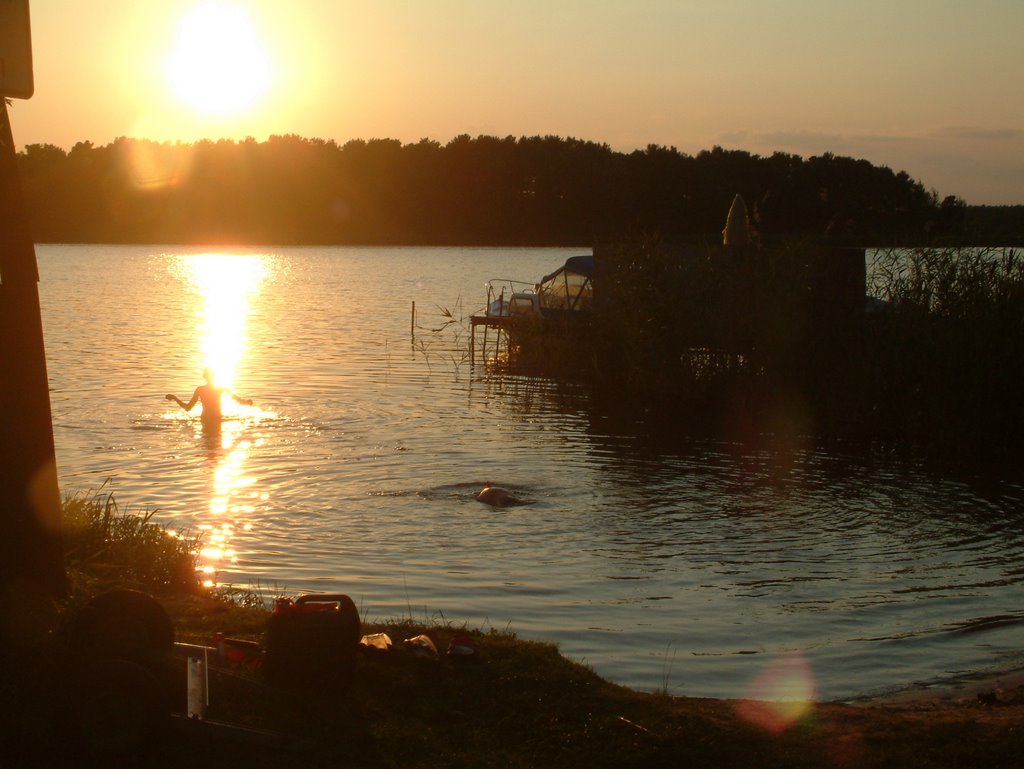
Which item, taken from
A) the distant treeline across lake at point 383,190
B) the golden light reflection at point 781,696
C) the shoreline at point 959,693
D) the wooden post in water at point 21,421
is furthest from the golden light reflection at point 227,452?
the distant treeline across lake at point 383,190

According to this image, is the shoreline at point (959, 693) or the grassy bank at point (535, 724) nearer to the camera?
the grassy bank at point (535, 724)

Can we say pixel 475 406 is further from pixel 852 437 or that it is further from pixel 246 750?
pixel 246 750

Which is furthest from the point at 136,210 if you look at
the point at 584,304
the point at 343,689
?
the point at 343,689

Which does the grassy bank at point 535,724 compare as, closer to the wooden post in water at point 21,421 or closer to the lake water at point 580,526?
the wooden post in water at point 21,421

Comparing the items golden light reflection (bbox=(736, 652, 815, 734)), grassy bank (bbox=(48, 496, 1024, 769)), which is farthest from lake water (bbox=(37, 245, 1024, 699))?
grassy bank (bbox=(48, 496, 1024, 769))

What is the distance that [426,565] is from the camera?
11984mm

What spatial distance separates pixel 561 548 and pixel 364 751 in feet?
23.5

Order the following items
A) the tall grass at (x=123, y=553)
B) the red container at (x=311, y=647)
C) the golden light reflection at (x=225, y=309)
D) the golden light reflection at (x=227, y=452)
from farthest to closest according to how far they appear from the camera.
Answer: the golden light reflection at (x=225, y=309) < the golden light reflection at (x=227, y=452) < the tall grass at (x=123, y=553) < the red container at (x=311, y=647)

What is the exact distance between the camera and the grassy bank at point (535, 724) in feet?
19.4

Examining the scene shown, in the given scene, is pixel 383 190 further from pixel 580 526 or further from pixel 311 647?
pixel 311 647

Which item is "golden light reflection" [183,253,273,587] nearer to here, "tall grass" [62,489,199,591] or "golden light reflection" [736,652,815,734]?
"tall grass" [62,489,199,591]

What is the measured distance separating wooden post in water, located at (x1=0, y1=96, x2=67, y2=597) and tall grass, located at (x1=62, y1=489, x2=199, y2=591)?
3.91ft

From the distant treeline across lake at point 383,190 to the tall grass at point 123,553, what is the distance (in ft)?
298

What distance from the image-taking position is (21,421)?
7438 mm
